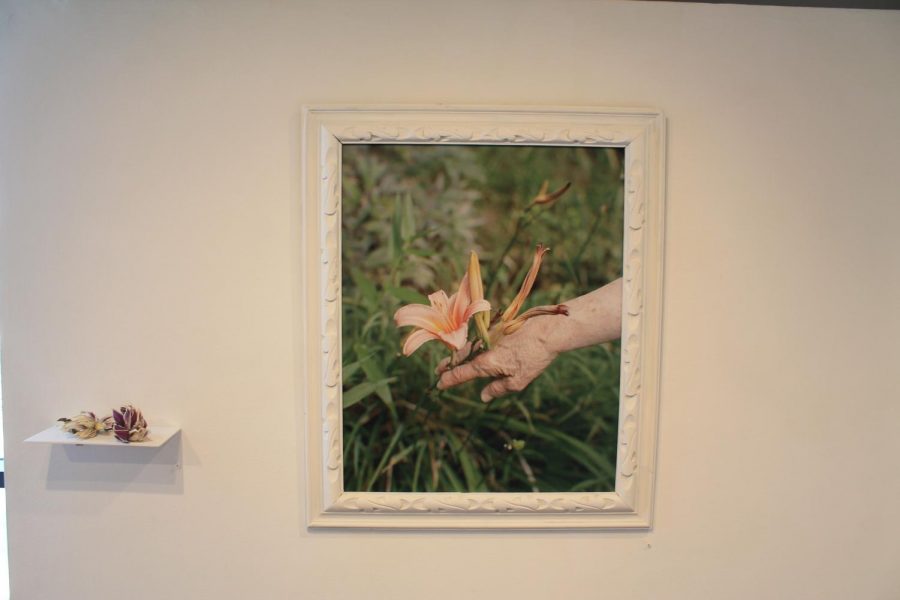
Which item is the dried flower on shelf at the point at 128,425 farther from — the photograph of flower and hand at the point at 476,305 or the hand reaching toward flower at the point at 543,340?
the hand reaching toward flower at the point at 543,340

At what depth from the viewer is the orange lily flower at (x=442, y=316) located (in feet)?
3.19

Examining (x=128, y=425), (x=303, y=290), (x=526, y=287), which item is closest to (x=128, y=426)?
(x=128, y=425)

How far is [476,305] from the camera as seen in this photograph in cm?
97

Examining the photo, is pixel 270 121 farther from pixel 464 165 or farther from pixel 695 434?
pixel 695 434

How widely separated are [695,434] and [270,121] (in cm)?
116

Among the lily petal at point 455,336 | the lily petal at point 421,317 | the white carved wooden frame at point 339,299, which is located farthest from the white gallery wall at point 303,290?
the lily petal at point 455,336

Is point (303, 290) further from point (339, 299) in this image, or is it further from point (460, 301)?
point (460, 301)

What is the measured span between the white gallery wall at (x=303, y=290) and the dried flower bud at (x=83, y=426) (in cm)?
6

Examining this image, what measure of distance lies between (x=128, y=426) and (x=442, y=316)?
685mm

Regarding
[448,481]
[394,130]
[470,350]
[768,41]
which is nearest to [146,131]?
[394,130]

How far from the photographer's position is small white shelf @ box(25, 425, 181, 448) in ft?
3.05

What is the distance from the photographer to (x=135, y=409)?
976mm

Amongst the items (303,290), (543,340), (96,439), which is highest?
(303,290)

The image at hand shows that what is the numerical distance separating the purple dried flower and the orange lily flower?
0.58 m
